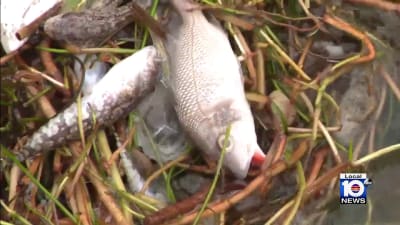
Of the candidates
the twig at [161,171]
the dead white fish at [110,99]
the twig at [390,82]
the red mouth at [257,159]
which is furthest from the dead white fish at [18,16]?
the twig at [390,82]

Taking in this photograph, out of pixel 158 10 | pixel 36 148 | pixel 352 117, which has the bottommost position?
pixel 352 117

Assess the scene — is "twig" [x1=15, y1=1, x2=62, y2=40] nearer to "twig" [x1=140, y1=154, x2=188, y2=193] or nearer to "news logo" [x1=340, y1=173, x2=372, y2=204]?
"twig" [x1=140, y1=154, x2=188, y2=193]

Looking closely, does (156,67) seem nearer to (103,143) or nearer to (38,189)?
(103,143)

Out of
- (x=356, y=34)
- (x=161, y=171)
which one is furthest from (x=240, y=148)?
(x=356, y=34)

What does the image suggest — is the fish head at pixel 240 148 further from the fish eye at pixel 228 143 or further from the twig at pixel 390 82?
the twig at pixel 390 82


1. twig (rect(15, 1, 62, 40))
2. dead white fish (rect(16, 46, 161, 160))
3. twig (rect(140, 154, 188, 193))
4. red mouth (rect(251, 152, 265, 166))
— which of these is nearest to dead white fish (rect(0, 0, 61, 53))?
twig (rect(15, 1, 62, 40))

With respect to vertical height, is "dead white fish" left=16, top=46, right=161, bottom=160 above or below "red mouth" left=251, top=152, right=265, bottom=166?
above

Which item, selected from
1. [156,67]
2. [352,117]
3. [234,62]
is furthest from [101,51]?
[352,117]
